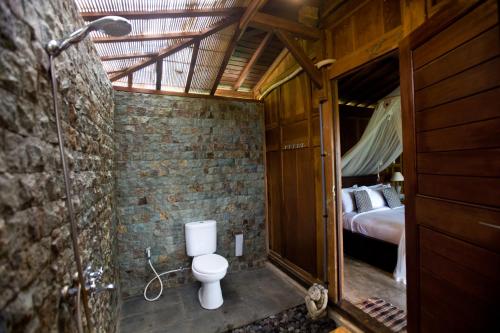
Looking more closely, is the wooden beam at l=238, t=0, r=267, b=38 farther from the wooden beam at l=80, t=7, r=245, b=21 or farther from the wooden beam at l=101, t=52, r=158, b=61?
the wooden beam at l=101, t=52, r=158, b=61

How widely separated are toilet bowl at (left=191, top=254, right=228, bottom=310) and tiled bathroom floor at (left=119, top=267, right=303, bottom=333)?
66 millimetres

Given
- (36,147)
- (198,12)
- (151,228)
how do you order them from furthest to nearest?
1. (151,228)
2. (198,12)
3. (36,147)

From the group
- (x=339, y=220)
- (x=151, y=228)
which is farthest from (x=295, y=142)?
(x=151, y=228)

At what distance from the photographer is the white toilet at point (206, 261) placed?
236 centimetres

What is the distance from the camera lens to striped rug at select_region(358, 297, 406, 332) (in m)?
1.93

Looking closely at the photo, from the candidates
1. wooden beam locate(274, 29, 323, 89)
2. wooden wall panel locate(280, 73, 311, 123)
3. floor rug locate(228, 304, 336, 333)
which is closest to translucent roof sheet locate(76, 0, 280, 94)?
wooden beam locate(274, 29, 323, 89)

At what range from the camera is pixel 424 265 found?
1336mm

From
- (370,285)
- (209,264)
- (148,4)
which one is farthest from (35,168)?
(370,285)

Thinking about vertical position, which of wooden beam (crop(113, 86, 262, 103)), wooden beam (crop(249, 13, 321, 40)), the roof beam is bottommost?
wooden beam (crop(113, 86, 262, 103))

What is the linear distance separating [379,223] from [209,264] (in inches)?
87.6

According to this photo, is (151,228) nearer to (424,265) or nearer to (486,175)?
(424,265)

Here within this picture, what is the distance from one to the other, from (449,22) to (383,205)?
10.5ft

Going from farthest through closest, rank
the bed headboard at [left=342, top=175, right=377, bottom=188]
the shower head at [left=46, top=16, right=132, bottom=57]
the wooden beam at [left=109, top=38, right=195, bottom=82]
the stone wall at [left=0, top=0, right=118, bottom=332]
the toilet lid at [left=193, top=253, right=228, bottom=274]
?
the bed headboard at [left=342, top=175, right=377, bottom=188] < the toilet lid at [left=193, top=253, right=228, bottom=274] < the wooden beam at [left=109, top=38, right=195, bottom=82] < the shower head at [left=46, top=16, right=132, bottom=57] < the stone wall at [left=0, top=0, right=118, bottom=332]

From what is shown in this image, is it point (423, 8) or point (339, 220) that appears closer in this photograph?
point (423, 8)
